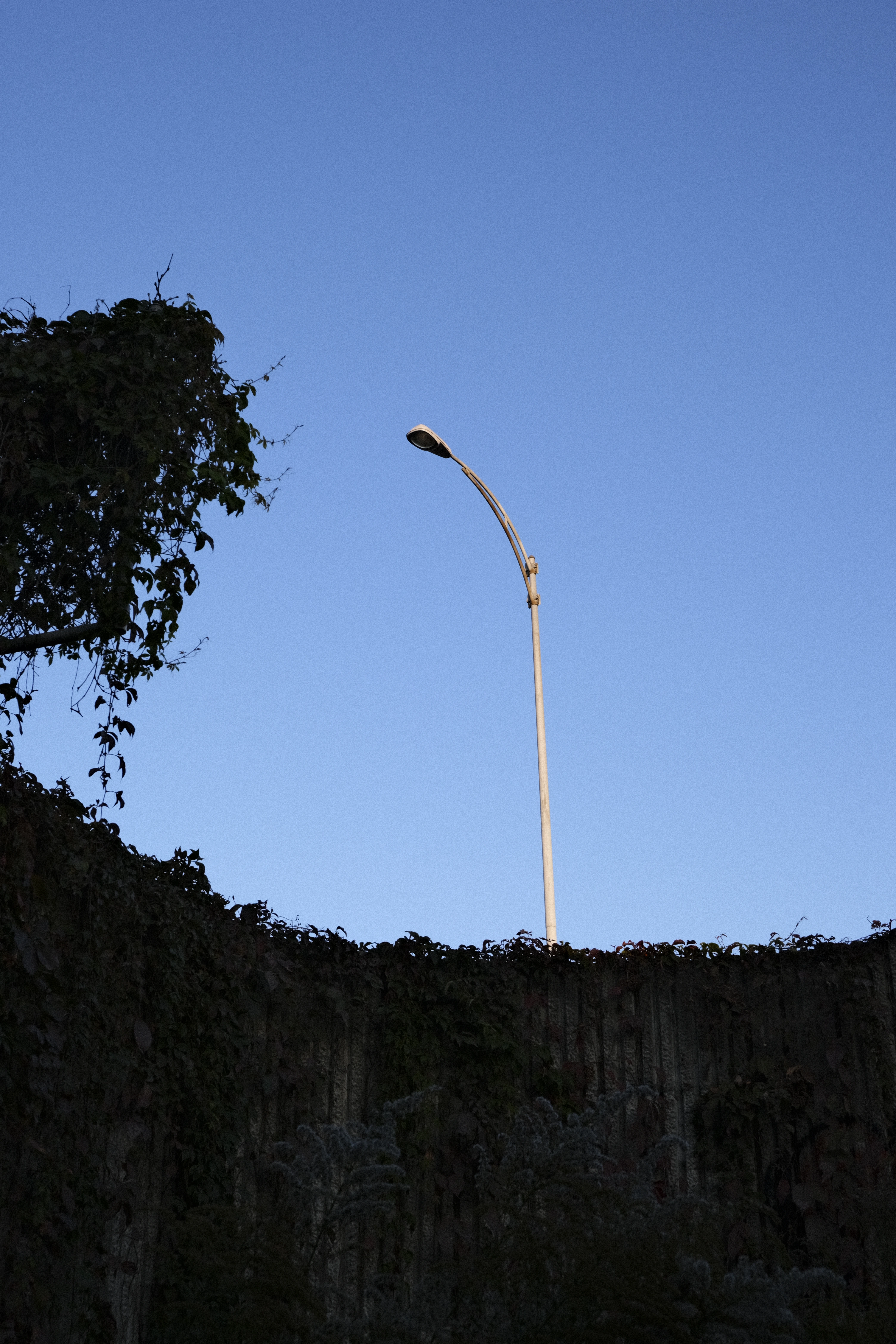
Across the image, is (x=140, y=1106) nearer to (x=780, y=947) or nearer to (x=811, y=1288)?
(x=811, y=1288)

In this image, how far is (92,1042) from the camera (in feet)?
16.6

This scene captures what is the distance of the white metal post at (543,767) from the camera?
28.9 ft

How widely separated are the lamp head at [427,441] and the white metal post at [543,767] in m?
1.16

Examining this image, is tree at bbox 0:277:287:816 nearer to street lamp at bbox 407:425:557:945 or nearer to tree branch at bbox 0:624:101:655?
tree branch at bbox 0:624:101:655

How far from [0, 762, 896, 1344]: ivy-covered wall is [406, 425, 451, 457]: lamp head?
4.77 m

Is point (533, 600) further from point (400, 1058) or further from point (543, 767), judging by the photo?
point (400, 1058)

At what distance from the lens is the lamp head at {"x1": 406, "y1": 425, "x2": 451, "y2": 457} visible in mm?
10367

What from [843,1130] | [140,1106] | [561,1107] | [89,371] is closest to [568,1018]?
[561,1107]

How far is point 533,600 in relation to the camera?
10.5 m

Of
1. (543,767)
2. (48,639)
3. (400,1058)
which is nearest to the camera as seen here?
(48,639)

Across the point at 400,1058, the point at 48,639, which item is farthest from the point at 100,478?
the point at 400,1058

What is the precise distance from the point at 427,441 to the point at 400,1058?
541 cm

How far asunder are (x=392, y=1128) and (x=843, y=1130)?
10.9ft

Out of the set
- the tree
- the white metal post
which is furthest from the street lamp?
the tree
